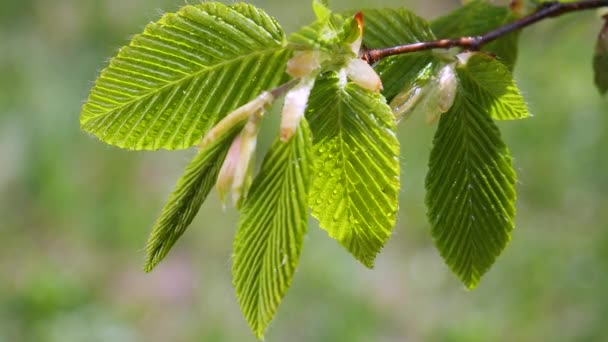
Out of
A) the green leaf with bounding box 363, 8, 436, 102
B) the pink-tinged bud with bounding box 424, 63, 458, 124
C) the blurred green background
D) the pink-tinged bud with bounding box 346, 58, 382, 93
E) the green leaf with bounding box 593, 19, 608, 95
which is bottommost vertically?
the blurred green background

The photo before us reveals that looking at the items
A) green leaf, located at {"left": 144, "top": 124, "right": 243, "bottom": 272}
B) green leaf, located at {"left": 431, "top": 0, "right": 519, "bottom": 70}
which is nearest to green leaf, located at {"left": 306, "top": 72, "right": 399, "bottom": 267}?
green leaf, located at {"left": 144, "top": 124, "right": 243, "bottom": 272}

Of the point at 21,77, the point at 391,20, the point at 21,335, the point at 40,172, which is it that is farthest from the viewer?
the point at 21,77

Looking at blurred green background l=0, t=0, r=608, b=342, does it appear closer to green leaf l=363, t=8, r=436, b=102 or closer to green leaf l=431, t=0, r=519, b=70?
green leaf l=431, t=0, r=519, b=70

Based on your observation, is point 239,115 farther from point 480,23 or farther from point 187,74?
point 480,23

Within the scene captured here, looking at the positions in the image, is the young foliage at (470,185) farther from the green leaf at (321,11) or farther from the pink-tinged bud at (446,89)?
the green leaf at (321,11)

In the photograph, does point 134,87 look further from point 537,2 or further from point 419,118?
point 419,118

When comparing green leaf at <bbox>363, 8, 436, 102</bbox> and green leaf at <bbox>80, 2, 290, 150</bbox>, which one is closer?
green leaf at <bbox>80, 2, 290, 150</bbox>

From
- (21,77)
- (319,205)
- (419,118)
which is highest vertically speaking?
(319,205)

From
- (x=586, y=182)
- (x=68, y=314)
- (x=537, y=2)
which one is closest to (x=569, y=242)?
(x=586, y=182)
